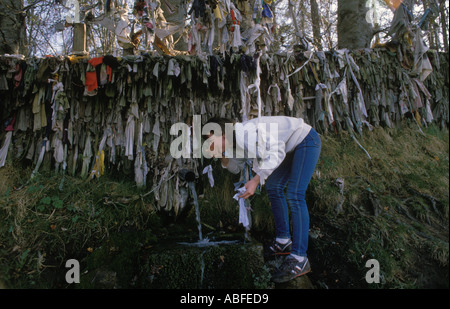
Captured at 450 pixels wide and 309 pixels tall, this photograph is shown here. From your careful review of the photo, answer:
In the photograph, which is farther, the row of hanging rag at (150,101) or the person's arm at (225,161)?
the row of hanging rag at (150,101)

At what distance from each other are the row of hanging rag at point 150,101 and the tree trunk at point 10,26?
3.74ft

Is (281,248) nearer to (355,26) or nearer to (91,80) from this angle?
(91,80)

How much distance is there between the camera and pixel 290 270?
230cm

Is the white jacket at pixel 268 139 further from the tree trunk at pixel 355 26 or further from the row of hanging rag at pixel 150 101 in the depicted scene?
the tree trunk at pixel 355 26

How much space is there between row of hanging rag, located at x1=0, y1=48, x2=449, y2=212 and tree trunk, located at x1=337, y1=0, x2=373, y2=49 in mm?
1334


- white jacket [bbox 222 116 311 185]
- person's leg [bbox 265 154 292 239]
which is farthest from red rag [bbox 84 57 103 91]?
person's leg [bbox 265 154 292 239]

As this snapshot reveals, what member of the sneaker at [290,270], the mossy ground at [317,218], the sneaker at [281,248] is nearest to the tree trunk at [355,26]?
the mossy ground at [317,218]

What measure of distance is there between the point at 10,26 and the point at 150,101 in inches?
115

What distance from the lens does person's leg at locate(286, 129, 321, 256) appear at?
2.32m

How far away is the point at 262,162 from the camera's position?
214cm

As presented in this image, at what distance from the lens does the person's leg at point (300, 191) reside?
232 centimetres

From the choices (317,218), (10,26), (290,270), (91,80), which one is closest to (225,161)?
(317,218)
